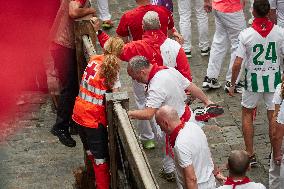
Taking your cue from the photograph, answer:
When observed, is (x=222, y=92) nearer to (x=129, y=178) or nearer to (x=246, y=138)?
(x=246, y=138)

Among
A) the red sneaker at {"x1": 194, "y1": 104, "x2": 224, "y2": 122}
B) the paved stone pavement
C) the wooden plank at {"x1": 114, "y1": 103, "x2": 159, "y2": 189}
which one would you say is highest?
the wooden plank at {"x1": 114, "y1": 103, "x2": 159, "y2": 189}

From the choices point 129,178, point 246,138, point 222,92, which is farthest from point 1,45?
point 222,92

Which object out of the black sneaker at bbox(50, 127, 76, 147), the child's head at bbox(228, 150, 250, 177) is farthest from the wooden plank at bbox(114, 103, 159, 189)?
the black sneaker at bbox(50, 127, 76, 147)

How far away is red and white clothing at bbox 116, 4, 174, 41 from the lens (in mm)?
7809

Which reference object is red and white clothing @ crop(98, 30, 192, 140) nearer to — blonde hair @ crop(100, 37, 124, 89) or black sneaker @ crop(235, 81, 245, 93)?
blonde hair @ crop(100, 37, 124, 89)

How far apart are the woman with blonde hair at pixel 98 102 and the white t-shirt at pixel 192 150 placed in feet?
3.14

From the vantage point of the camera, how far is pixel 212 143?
8.24m

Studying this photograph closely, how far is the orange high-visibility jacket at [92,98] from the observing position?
612cm

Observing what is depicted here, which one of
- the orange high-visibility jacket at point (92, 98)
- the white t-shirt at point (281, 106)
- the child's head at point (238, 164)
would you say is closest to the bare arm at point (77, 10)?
the orange high-visibility jacket at point (92, 98)

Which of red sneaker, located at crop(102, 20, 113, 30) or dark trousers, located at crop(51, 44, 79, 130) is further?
red sneaker, located at crop(102, 20, 113, 30)

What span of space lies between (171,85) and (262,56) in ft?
5.04

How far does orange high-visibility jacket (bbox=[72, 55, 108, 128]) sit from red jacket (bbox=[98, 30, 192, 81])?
1.17m

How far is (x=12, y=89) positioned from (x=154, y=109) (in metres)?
2.06

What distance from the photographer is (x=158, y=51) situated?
7398mm
